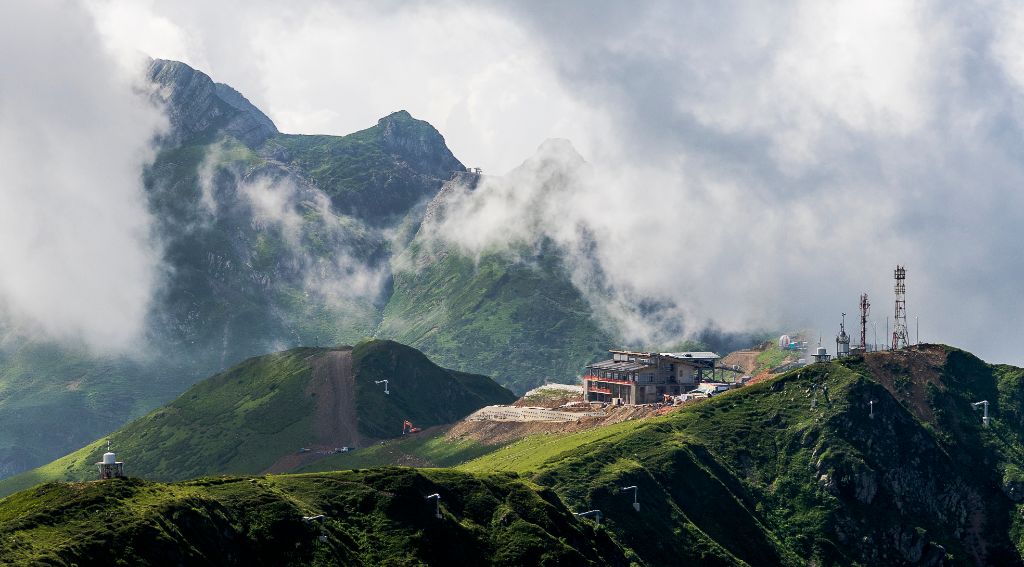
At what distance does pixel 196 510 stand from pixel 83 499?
52.6 feet

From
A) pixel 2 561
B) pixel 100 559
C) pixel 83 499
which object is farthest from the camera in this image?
pixel 83 499

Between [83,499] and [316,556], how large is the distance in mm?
35177

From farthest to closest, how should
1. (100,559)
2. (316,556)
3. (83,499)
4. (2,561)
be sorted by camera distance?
(316,556)
(83,499)
(100,559)
(2,561)

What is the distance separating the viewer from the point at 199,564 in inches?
7195

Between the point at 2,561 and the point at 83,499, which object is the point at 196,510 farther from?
the point at 2,561

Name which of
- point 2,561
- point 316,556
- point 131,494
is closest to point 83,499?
point 131,494

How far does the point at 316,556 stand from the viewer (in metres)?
199

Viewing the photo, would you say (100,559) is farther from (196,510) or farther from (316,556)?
(316,556)

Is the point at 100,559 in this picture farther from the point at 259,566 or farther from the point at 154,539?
the point at 259,566

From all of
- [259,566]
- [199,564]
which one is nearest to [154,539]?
[199,564]

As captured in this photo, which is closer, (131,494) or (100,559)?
(100,559)

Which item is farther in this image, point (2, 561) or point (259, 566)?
point (259, 566)

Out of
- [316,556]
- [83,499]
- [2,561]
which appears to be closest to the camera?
[2,561]

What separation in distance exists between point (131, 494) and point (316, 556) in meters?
28.5
